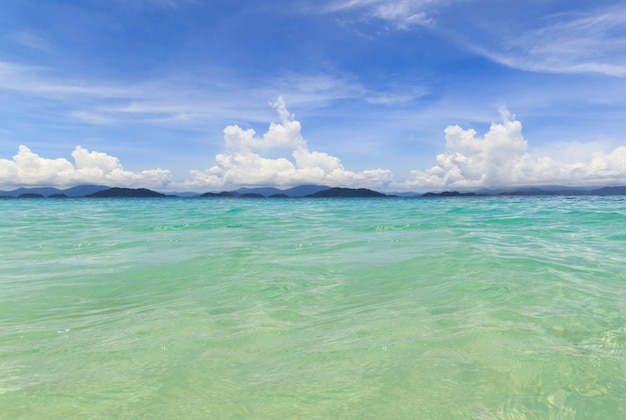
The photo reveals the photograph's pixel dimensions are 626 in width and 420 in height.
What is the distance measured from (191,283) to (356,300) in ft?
14.4

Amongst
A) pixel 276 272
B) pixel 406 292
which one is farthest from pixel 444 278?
pixel 276 272

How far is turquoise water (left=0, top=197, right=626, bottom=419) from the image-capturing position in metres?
3.80

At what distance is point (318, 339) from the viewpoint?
5.46 metres

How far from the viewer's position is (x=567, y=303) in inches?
270

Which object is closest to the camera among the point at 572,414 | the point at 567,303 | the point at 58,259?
the point at 572,414

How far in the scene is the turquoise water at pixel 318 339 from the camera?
150 inches

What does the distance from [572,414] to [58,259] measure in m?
14.7

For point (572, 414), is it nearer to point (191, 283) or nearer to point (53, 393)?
point (53, 393)

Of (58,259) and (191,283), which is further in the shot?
(58,259)

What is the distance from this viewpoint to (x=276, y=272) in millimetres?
9984

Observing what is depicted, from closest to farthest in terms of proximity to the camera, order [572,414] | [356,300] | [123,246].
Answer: [572,414] → [356,300] → [123,246]

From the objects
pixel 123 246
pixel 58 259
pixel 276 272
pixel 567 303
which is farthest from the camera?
pixel 123 246

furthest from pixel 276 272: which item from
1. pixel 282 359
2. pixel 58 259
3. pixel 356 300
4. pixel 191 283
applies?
pixel 58 259

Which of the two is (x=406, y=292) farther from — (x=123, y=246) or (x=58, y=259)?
(x=123, y=246)
